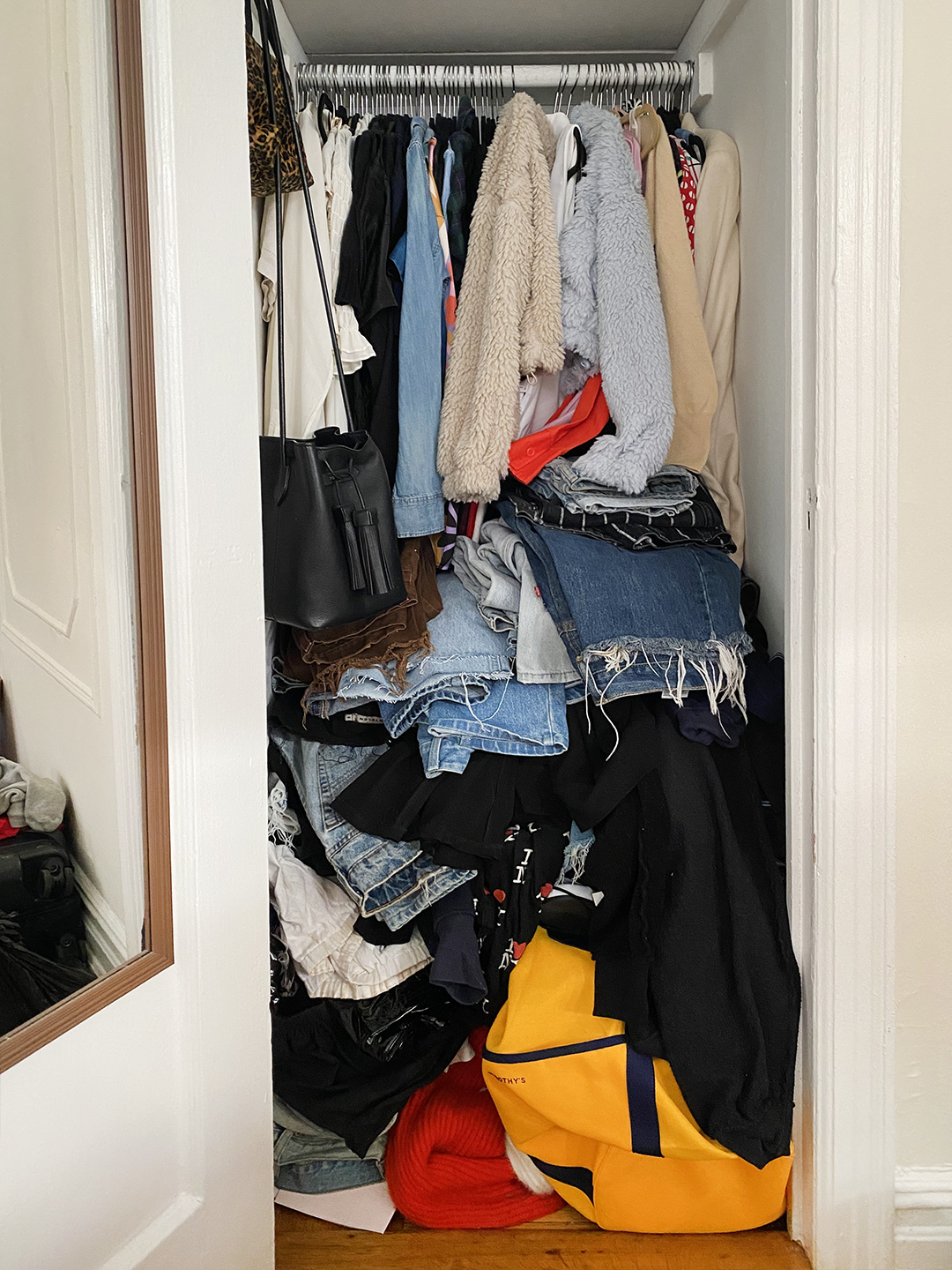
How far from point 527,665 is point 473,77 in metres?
1.04

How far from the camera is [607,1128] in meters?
1.26

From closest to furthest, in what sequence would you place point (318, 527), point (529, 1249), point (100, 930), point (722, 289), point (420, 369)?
point (100, 930) → point (318, 527) → point (529, 1249) → point (420, 369) → point (722, 289)

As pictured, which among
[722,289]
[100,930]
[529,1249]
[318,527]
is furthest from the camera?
[722,289]

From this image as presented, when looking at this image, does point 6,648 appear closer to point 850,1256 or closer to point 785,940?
point 785,940

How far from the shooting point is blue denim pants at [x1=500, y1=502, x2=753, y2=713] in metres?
1.32

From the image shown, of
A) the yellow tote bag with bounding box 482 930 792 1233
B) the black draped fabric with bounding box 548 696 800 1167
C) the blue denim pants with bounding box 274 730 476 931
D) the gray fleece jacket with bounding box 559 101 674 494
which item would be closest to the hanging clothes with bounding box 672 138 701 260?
the gray fleece jacket with bounding box 559 101 674 494

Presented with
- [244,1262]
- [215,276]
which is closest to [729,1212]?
[244,1262]

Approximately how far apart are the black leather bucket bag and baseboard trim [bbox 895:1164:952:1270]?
3.66ft

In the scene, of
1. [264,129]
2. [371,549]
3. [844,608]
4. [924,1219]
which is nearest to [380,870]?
[371,549]

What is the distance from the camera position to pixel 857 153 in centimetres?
114

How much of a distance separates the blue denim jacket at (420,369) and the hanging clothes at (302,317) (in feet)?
0.30

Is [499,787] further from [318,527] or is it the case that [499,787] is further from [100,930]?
[100,930]

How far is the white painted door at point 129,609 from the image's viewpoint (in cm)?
81

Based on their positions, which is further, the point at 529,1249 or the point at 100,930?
the point at 529,1249
